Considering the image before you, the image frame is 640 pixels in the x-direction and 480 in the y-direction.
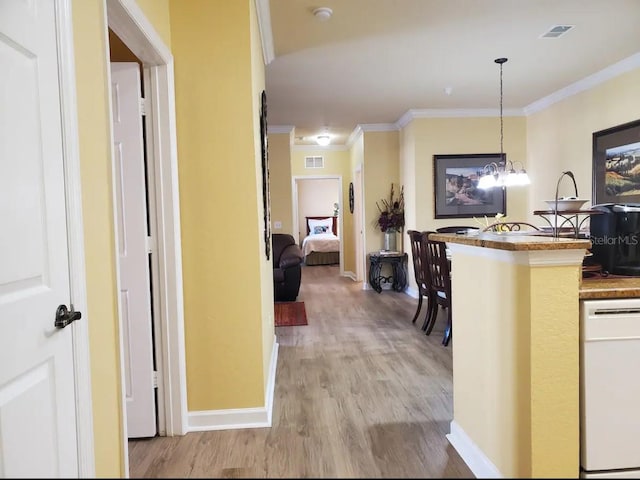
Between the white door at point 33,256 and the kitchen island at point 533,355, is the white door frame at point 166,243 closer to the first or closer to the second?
the white door at point 33,256

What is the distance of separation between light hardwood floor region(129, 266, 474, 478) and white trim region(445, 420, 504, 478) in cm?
4

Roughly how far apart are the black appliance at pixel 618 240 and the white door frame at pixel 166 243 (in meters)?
2.10

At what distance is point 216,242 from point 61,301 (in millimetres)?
1125

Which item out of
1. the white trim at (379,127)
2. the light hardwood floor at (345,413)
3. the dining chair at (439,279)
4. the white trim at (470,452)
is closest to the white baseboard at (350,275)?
the white trim at (379,127)

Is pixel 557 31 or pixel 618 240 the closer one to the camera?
pixel 618 240

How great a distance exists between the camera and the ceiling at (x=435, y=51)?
301 centimetres

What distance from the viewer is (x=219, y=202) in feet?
7.56

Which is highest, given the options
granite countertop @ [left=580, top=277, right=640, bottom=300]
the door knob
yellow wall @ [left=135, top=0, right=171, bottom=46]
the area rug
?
yellow wall @ [left=135, top=0, right=171, bottom=46]

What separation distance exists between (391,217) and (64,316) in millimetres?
5727

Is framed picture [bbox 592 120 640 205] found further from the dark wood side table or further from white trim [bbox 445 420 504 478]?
white trim [bbox 445 420 504 478]

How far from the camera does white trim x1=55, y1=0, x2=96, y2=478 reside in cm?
121

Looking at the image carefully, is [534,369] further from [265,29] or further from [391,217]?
[391,217]

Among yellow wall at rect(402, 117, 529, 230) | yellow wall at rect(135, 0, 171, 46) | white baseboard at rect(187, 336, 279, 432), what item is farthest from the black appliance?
yellow wall at rect(402, 117, 529, 230)

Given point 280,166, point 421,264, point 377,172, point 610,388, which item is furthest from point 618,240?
point 280,166
